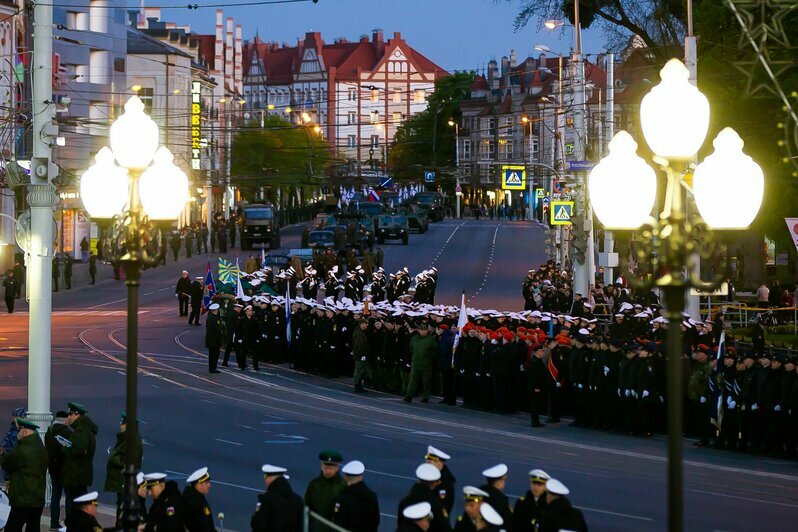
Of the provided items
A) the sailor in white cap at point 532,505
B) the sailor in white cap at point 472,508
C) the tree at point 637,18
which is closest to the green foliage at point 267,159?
the tree at point 637,18

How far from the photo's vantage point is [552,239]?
6769 cm

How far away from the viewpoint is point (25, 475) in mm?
15594

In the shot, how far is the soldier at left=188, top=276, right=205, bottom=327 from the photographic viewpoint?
1853 inches

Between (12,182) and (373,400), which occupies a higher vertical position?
(12,182)

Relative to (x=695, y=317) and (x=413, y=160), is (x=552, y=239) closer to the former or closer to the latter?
(x=695, y=317)

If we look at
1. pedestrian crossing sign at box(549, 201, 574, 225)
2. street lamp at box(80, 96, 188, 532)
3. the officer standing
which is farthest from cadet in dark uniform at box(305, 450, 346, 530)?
pedestrian crossing sign at box(549, 201, 574, 225)

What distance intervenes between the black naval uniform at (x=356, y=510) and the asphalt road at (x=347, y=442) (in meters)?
4.55

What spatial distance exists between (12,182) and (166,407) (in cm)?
819

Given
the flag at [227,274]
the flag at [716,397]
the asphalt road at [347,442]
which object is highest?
the flag at [227,274]

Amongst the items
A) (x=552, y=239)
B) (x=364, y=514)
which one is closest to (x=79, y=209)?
(x=552, y=239)

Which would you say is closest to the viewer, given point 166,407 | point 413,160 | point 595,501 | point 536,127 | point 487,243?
point 595,501

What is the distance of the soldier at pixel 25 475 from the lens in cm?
1556

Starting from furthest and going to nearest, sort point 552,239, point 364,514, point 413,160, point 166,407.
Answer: point 413,160, point 552,239, point 166,407, point 364,514

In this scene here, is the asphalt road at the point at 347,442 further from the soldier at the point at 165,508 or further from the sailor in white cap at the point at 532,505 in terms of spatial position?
the sailor in white cap at the point at 532,505
